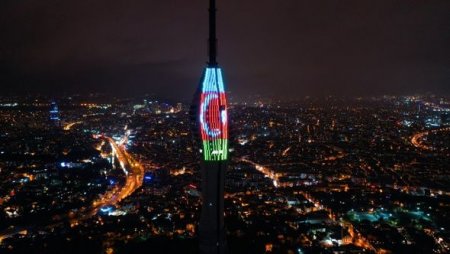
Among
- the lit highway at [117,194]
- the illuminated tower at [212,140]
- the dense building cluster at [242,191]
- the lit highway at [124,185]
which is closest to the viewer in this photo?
the illuminated tower at [212,140]

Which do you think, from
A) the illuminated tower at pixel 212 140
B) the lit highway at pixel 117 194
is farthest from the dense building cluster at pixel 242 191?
the illuminated tower at pixel 212 140

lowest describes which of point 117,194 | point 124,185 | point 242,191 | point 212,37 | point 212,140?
point 124,185

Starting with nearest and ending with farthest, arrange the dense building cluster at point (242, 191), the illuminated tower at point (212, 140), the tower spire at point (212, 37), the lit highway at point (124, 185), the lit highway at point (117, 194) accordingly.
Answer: the illuminated tower at point (212, 140) → the tower spire at point (212, 37) → the dense building cluster at point (242, 191) → the lit highway at point (117, 194) → the lit highway at point (124, 185)

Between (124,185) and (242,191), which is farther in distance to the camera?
(124,185)

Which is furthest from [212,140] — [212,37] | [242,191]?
[242,191]

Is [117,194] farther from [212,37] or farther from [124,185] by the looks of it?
[212,37]

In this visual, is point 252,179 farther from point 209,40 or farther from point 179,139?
point 179,139

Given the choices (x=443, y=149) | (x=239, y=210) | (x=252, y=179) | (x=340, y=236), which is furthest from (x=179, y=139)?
(x=340, y=236)

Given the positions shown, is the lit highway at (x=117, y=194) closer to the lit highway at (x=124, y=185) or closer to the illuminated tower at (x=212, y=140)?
the lit highway at (x=124, y=185)
